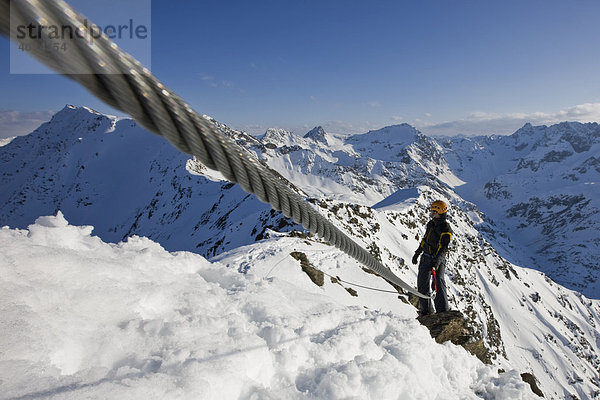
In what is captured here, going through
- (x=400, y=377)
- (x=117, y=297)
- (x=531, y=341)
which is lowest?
(x=531, y=341)

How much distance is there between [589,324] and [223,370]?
161084mm

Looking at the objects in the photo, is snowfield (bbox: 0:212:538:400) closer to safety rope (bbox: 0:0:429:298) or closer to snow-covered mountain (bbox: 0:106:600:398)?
snow-covered mountain (bbox: 0:106:600:398)

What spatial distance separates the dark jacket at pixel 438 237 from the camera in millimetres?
8141

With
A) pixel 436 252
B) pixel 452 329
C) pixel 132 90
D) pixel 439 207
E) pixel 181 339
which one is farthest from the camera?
pixel 436 252

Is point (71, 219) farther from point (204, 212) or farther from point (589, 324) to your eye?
point (589, 324)

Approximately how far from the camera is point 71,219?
116m

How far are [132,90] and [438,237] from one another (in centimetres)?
867

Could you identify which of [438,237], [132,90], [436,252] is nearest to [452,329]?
[436,252]

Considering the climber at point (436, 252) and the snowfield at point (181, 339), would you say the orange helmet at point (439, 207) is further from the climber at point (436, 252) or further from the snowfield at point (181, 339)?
the snowfield at point (181, 339)

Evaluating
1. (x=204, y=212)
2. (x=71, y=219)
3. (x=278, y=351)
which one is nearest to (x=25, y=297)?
(x=278, y=351)

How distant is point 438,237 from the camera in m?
8.34

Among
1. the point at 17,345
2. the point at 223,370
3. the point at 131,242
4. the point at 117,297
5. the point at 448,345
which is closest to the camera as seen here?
the point at 17,345

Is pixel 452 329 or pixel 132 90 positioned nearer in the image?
pixel 132 90

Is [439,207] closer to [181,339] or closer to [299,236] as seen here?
[181,339]
